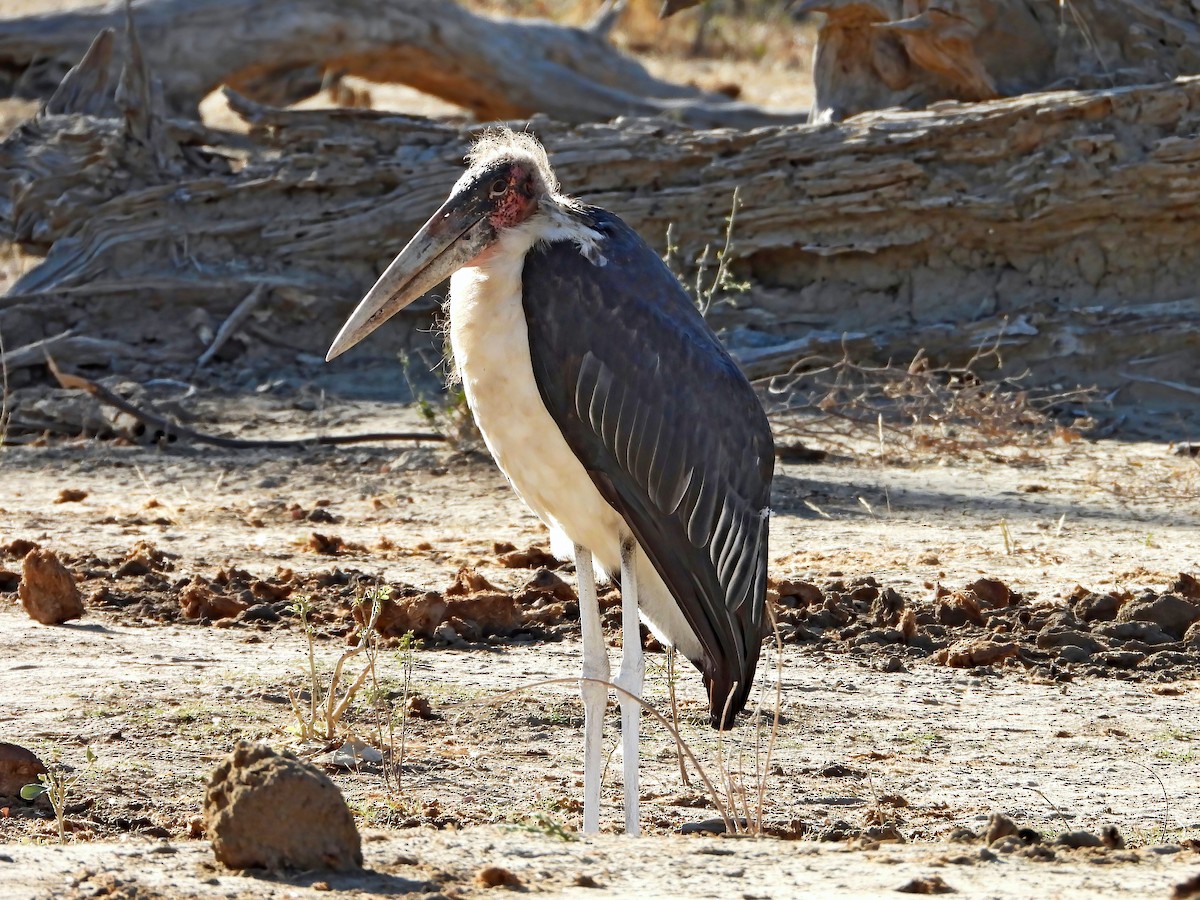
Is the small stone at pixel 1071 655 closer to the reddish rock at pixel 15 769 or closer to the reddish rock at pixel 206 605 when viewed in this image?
the reddish rock at pixel 206 605

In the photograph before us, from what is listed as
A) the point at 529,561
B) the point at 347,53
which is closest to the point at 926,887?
the point at 529,561

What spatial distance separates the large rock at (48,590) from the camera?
18.6 feet

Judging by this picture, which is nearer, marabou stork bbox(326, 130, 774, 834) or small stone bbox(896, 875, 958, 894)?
small stone bbox(896, 875, 958, 894)

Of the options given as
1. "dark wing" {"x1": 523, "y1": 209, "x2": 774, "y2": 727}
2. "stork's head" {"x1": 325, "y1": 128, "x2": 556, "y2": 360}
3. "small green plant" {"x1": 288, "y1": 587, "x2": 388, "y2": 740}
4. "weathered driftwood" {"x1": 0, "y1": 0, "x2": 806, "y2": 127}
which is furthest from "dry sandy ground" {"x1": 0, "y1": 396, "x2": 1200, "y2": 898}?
"weathered driftwood" {"x1": 0, "y1": 0, "x2": 806, "y2": 127}

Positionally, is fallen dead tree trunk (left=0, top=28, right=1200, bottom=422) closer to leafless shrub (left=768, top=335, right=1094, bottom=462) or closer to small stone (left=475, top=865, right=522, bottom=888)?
leafless shrub (left=768, top=335, right=1094, bottom=462)

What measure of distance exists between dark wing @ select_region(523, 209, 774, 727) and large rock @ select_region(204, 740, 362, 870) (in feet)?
4.16

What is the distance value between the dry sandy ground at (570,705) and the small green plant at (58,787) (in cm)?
5

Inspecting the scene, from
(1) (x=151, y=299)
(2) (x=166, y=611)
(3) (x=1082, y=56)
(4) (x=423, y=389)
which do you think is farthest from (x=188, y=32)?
(2) (x=166, y=611)

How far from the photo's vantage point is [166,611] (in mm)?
6043

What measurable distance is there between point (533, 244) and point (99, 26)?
9285mm

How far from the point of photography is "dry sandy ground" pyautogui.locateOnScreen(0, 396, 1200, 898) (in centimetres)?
330

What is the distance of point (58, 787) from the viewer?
157 inches

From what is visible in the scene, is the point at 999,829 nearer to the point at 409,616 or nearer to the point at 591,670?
the point at 591,670

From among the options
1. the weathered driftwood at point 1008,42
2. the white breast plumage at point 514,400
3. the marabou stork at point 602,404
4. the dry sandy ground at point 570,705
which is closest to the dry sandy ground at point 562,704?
the dry sandy ground at point 570,705
